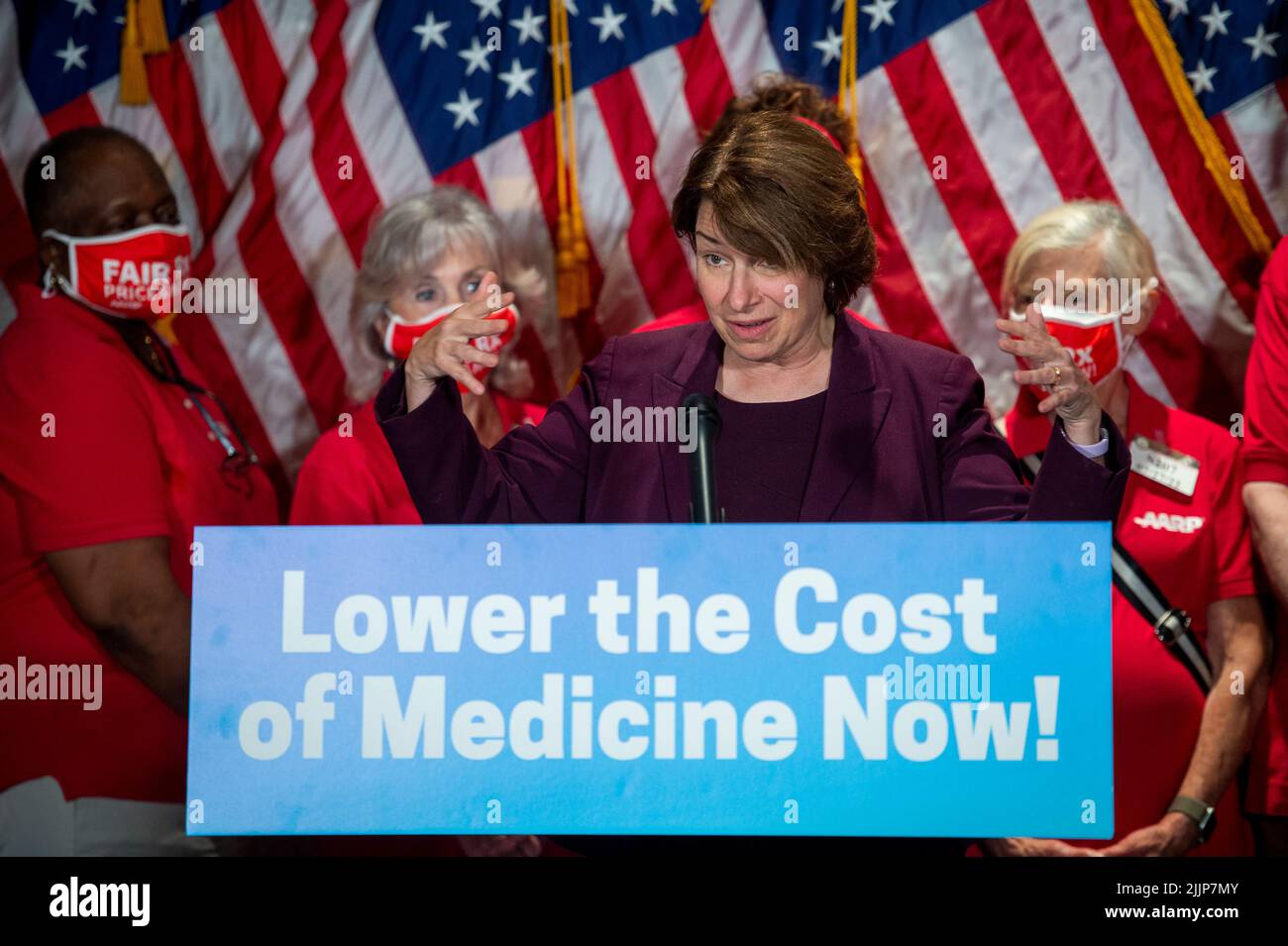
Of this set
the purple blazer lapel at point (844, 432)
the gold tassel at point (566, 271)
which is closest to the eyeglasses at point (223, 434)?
the gold tassel at point (566, 271)

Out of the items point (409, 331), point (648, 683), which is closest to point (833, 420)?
point (648, 683)

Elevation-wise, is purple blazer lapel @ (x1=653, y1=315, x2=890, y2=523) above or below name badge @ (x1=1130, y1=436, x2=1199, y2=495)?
below

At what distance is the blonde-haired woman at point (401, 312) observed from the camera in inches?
129

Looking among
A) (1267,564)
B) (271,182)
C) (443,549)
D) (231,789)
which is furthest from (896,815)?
(271,182)

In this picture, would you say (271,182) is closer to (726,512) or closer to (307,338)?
(307,338)

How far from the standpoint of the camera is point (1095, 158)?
151 inches

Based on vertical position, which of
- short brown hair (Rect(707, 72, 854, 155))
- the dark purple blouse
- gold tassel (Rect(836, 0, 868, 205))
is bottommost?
the dark purple blouse

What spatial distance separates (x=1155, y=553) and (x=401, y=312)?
1.76m

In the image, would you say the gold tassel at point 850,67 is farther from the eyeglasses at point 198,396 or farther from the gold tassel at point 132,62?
the gold tassel at point 132,62

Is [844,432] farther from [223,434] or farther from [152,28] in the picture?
[152,28]

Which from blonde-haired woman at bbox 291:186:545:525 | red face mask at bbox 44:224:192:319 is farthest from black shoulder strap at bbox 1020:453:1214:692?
red face mask at bbox 44:224:192:319

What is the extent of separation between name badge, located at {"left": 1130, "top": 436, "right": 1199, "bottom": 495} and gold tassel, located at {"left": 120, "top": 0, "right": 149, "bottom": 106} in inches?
103

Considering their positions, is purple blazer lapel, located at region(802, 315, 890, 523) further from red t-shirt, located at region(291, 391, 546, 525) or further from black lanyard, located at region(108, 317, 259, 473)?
black lanyard, located at region(108, 317, 259, 473)

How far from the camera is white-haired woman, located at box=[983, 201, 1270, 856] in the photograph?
10.2ft
